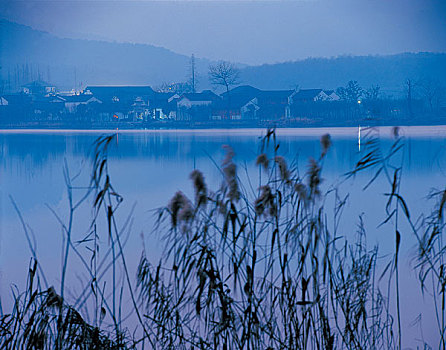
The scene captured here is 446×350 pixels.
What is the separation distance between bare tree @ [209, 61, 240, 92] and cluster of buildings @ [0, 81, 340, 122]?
1829 mm

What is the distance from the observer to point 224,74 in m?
46.7

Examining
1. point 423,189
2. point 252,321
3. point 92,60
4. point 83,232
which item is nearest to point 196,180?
point 252,321

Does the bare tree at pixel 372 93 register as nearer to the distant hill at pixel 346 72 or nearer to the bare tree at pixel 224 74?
the distant hill at pixel 346 72

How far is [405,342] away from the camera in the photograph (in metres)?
2.51

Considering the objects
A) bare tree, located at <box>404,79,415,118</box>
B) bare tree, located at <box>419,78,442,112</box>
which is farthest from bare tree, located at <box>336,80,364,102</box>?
bare tree, located at <box>419,78,442,112</box>

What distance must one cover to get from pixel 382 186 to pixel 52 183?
5380 mm

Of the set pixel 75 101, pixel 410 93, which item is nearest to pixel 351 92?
pixel 410 93

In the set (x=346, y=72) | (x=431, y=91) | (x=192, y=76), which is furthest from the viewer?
(x=346, y=72)

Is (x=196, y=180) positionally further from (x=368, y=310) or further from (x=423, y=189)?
(x=423, y=189)

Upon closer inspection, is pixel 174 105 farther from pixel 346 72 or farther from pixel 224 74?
pixel 346 72

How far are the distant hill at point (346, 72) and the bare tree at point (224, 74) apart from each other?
44.5 inches

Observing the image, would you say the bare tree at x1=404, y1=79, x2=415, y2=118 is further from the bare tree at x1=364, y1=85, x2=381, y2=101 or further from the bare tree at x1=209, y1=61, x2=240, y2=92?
the bare tree at x1=209, y1=61, x2=240, y2=92

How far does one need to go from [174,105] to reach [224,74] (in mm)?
9585

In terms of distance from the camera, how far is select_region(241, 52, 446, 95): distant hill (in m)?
46.7
